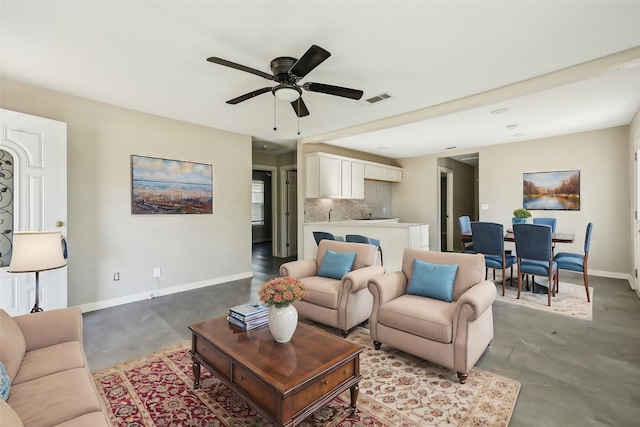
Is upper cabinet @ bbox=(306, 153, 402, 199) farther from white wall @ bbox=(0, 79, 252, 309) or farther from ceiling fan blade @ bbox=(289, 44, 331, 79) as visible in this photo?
ceiling fan blade @ bbox=(289, 44, 331, 79)

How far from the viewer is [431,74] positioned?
3064 mm

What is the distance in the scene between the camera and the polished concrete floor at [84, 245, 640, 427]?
188 cm

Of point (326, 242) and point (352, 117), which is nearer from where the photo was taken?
point (326, 242)

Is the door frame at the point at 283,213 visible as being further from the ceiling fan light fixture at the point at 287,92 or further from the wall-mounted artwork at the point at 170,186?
the ceiling fan light fixture at the point at 287,92

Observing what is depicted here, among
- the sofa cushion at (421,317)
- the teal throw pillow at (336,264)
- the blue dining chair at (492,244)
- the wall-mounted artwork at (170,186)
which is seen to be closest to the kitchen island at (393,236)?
the blue dining chair at (492,244)

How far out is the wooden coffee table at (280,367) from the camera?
1472 mm

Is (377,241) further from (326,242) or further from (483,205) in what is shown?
(483,205)

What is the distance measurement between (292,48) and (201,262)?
3597mm

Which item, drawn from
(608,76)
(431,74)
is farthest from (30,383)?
(608,76)

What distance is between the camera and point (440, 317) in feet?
7.25

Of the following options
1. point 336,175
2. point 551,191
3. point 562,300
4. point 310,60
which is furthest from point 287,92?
point 551,191

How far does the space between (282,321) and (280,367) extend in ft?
0.96

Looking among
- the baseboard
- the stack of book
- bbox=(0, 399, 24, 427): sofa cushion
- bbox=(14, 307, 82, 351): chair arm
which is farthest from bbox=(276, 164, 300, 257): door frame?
bbox=(0, 399, 24, 427): sofa cushion

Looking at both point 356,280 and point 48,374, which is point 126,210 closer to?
point 48,374
